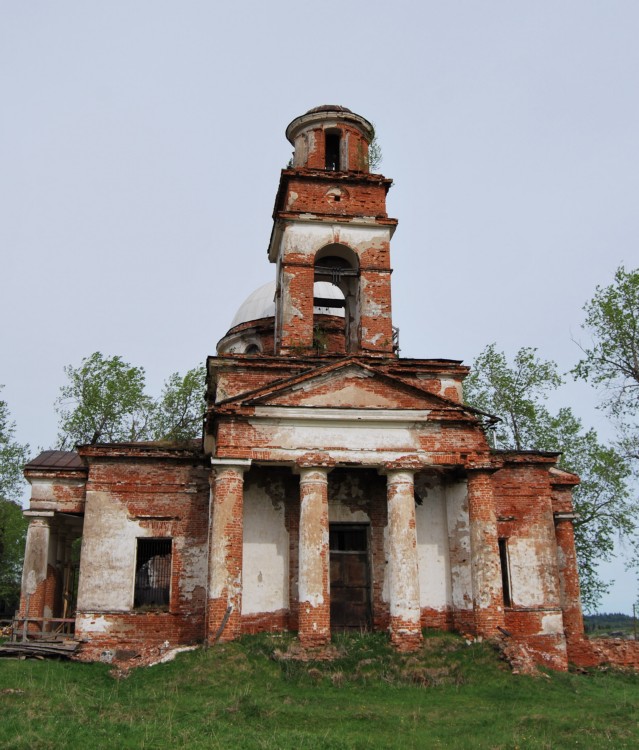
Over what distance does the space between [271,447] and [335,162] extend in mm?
9184

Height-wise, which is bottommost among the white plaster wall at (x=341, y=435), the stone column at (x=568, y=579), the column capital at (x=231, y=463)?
the stone column at (x=568, y=579)

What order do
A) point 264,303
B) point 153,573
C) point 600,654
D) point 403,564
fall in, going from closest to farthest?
point 403,564 → point 153,573 → point 600,654 → point 264,303

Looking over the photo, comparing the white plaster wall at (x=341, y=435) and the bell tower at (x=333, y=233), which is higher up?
the bell tower at (x=333, y=233)

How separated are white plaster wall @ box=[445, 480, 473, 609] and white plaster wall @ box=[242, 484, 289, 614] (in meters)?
3.54

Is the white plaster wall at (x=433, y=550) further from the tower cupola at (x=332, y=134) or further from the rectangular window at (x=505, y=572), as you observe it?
the tower cupola at (x=332, y=134)

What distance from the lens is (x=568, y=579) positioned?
18.0 metres

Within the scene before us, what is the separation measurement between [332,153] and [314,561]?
11.4 metres

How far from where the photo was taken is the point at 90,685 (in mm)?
12359

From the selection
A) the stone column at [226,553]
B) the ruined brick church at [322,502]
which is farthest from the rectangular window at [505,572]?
the stone column at [226,553]

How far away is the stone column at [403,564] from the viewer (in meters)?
13.8

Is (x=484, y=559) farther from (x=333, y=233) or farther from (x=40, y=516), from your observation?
(x=40, y=516)

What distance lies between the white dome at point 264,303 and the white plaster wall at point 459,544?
10.6 metres

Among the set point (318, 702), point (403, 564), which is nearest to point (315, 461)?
Result: point (403, 564)

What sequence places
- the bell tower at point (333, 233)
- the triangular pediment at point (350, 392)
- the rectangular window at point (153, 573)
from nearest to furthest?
the triangular pediment at point (350, 392) < the rectangular window at point (153, 573) < the bell tower at point (333, 233)
